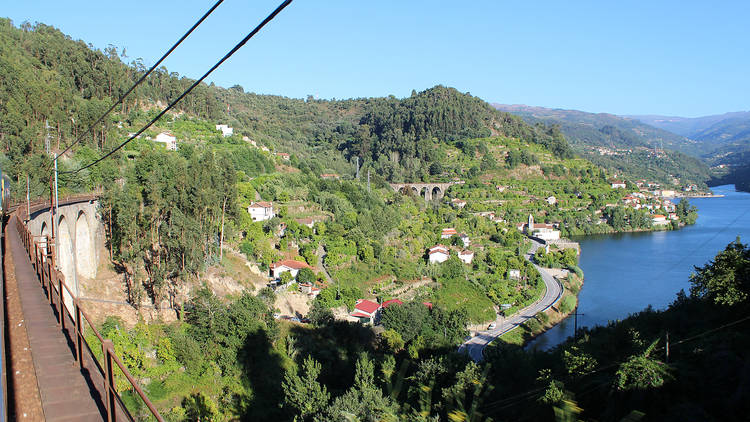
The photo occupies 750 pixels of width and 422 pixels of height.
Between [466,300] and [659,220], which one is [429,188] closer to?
[659,220]

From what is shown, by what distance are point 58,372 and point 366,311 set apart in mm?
11811

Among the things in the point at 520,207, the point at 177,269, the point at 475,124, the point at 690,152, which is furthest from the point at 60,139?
the point at 690,152

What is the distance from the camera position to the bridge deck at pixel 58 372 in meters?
1.52

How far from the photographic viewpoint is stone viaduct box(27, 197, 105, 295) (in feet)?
26.6

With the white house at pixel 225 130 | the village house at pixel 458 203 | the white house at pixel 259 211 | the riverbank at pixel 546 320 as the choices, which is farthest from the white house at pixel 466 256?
the white house at pixel 225 130

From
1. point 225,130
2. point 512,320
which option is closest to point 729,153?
point 512,320

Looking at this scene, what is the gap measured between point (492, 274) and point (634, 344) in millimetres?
11655

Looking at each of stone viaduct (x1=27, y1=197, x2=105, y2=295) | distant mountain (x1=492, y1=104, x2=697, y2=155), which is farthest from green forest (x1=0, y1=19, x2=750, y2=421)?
distant mountain (x1=492, y1=104, x2=697, y2=155)

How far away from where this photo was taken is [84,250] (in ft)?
31.7

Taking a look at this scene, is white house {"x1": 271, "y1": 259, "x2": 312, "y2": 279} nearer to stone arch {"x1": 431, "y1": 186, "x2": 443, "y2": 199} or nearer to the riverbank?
the riverbank

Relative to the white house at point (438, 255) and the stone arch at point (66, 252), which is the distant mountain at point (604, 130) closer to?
the white house at point (438, 255)

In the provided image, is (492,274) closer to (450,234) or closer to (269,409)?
(450,234)

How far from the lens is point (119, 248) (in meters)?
10.3

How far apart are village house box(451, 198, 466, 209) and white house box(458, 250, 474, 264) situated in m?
10.5
